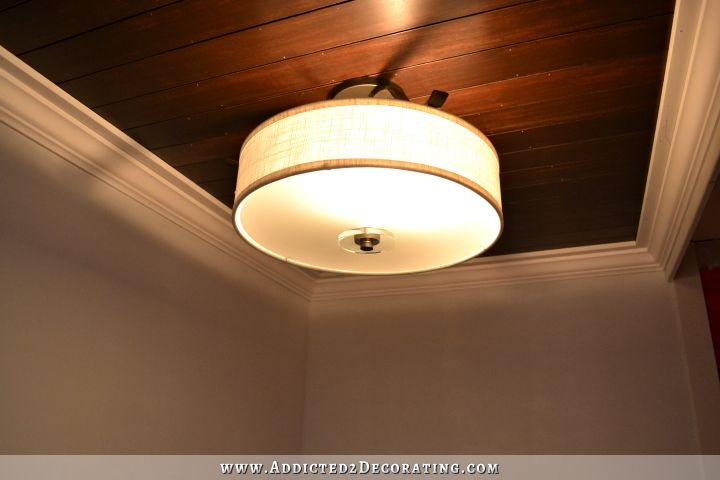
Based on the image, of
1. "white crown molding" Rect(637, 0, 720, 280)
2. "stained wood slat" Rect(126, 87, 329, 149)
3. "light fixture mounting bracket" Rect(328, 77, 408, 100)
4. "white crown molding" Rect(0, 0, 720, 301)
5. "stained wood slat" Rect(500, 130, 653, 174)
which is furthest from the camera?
"stained wood slat" Rect(500, 130, 653, 174)

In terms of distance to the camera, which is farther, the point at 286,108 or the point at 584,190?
the point at 584,190

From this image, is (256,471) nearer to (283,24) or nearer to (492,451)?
(492,451)

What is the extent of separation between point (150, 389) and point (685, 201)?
208 centimetres

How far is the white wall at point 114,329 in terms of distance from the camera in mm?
1768

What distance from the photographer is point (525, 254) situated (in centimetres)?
302

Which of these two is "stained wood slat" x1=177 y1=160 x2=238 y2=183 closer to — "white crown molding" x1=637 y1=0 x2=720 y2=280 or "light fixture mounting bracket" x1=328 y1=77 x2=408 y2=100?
"light fixture mounting bracket" x1=328 y1=77 x2=408 y2=100

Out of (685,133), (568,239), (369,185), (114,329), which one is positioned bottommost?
(114,329)

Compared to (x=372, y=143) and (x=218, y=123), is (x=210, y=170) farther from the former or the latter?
(x=372, y=143)

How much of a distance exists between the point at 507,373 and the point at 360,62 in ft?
6.09

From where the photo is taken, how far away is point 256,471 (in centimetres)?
274

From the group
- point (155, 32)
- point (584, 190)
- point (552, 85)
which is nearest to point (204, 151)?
point (155, 32)

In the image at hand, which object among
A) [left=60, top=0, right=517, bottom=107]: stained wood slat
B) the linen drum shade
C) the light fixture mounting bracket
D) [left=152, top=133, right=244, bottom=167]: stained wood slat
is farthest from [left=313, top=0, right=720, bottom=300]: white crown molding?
[left=152, top=133, right=244, bottom=167]: stained wood slat

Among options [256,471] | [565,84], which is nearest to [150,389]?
[256,471]

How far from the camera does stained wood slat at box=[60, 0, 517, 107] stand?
1.46 metres
